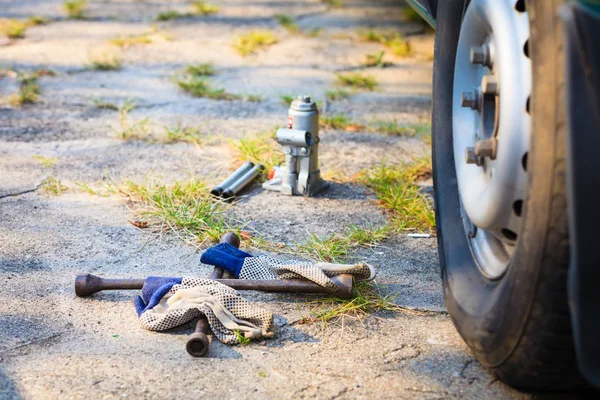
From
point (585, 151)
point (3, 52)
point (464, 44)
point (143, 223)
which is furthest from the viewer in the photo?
point (3, 52)

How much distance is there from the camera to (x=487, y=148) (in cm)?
164

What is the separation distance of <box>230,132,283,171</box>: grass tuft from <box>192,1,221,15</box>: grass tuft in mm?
2972

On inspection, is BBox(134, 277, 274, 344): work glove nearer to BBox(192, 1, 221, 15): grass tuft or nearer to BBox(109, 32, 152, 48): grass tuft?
BBox(109, 32, 152, 48): grass tuft

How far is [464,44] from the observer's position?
75.2 inches

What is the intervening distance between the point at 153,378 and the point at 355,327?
54 cm

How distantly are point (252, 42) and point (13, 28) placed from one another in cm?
169

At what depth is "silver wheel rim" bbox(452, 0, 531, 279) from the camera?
58.9 inches

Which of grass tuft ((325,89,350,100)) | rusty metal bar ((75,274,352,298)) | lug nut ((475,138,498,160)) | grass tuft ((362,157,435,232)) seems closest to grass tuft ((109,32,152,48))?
grass tuft ((325,89,350,100))

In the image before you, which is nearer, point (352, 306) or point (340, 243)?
point (352, 306)

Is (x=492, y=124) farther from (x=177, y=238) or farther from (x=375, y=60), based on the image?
(x=375, y=60)

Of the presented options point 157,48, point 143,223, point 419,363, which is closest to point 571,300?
point 419,363

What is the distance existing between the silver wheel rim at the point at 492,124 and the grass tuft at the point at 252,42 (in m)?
3.16

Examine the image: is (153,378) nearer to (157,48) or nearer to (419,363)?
(419,363)

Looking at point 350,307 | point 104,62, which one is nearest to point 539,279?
point 350,307
